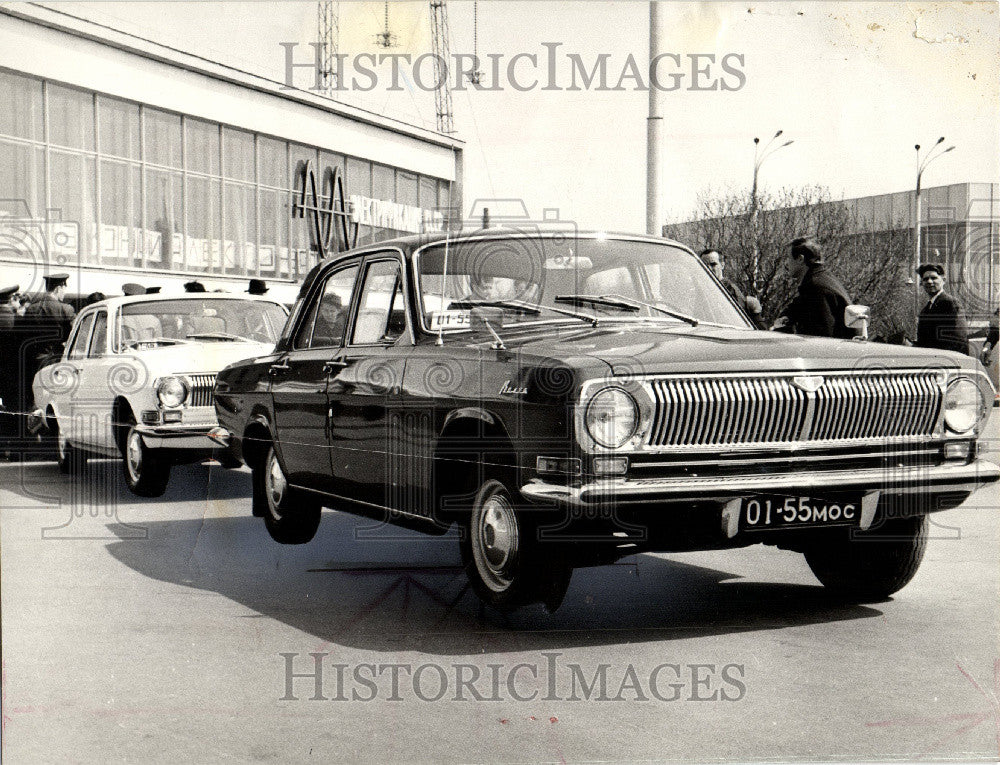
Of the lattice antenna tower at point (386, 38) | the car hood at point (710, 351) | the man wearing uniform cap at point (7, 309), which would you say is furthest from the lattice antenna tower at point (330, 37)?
the man wearing uniform cap at point (7, 309)

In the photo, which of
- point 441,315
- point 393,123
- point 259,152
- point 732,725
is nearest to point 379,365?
point 441,315

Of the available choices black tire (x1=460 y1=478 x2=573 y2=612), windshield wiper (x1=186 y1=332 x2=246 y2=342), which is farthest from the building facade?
black tire (x1=460 y1=478 x2=573 y2=612)

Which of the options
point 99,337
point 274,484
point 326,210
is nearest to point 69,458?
point 99,337

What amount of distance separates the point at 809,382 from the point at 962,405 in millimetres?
832

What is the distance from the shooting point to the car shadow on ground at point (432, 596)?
554cm

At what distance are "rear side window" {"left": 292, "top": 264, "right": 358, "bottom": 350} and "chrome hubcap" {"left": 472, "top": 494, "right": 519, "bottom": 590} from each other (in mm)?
1843

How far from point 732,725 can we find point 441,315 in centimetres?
283

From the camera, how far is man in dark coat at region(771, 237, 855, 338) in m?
8.44

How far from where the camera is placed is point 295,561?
7.41m

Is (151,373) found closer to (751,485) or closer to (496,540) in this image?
(496,540)

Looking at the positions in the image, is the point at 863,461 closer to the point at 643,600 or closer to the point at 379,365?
the point at 643,600

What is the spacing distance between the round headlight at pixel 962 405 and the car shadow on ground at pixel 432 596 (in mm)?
940

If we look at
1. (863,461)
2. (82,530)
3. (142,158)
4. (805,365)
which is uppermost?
(142,158)

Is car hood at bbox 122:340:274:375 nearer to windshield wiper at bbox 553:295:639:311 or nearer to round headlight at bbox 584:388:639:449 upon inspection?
windshield wiper at bbox 553:295:639:311
